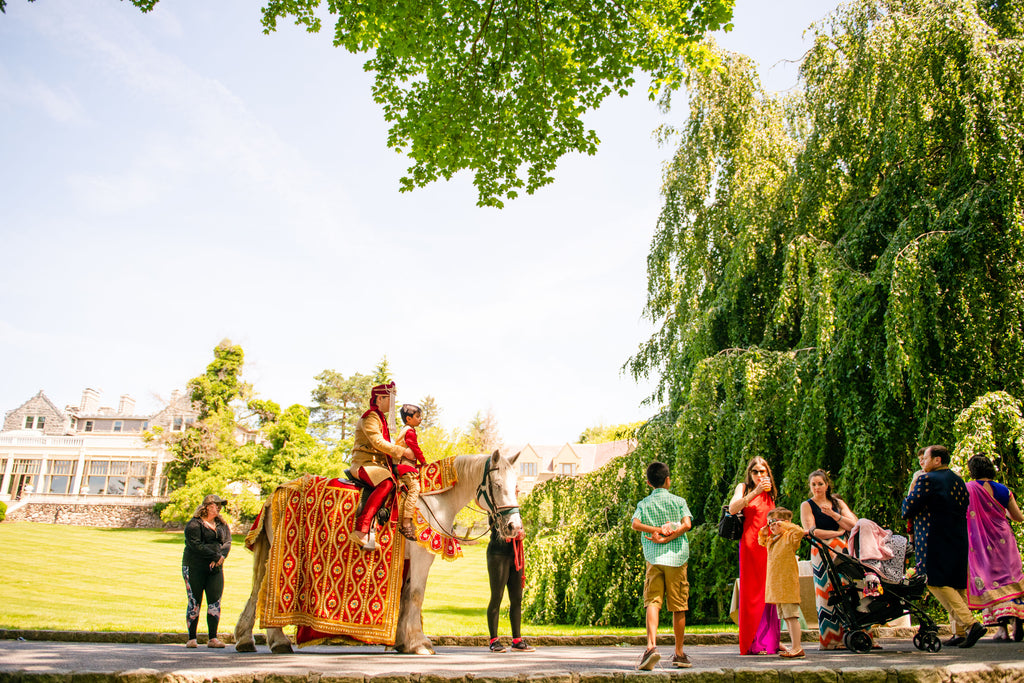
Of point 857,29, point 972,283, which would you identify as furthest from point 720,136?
point 972,283

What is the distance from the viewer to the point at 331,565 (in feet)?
22.8

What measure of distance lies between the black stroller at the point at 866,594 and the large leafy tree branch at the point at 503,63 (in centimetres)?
662

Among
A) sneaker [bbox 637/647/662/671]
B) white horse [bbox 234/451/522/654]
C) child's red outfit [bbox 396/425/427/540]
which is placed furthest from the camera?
child's red outfit [bbox 396/425/427/540]

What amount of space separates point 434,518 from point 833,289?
6.94 meters

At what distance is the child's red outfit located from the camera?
268 inches

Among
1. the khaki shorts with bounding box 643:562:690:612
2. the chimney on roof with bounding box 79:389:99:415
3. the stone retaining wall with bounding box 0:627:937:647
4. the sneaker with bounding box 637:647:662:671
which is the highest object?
the chimney on roof with bounding box 79:389:99:415

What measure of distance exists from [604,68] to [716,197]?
6101 millimetres

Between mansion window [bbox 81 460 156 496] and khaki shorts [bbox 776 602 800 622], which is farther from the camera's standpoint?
mansion window [bbox 81 460 156 496]

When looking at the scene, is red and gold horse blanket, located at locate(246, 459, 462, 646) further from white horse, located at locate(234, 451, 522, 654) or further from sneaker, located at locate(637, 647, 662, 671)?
sneaker, located at locate(637, 647, 662, 671)

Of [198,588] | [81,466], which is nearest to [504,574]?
[198,588]

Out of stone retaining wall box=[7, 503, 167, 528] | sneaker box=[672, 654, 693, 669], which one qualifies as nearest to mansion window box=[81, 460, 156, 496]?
stone retaining wall box=[7, 503, 167, 528]

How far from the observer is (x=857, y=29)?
1305 centimetres

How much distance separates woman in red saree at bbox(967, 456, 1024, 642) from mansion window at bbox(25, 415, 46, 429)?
3442 inches

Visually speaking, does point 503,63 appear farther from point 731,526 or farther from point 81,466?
point 81,466
